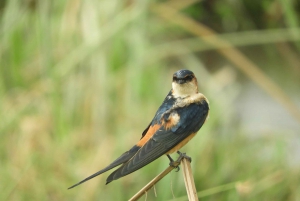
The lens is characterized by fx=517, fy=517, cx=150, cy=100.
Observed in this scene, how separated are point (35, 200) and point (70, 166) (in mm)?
169

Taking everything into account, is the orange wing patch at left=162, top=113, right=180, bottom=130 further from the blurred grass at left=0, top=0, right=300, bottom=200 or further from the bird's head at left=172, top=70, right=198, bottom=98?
the blurred grass at left=0, top=0, right=300, bottom=200

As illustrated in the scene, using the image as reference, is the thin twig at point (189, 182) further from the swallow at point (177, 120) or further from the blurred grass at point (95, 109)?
the blurred grass at point (95, 109)

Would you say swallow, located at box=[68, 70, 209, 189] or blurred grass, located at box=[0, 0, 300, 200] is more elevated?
blurred grass, located at box=[0, 0, 300, 200]

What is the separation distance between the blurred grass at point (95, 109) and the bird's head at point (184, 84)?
0.86 m

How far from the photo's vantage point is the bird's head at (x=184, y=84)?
0.73 m

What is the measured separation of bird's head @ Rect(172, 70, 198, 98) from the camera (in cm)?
73

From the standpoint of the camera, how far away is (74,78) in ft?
6.24

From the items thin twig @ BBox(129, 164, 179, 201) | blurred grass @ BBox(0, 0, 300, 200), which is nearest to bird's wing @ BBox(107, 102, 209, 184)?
thin twig @ BBox(129, 164, 179, 201)

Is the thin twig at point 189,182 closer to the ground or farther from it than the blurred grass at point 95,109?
closer to the ground

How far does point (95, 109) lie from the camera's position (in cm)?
188

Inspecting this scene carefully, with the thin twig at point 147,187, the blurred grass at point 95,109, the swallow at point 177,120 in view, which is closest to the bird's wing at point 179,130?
the swallow at point 177,120

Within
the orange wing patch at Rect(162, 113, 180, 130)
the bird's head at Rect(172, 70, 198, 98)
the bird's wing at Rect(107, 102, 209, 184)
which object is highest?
the bird's head at Rect(172, 70, 198, 98)

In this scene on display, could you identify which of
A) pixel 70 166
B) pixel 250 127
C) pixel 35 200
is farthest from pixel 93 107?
pixel 250 127

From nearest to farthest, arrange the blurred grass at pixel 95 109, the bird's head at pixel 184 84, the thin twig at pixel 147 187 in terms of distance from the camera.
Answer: the thin twig at pixel 147 187
the bird's head at pixel 184 84
the blurred grass at pixel 95 109
